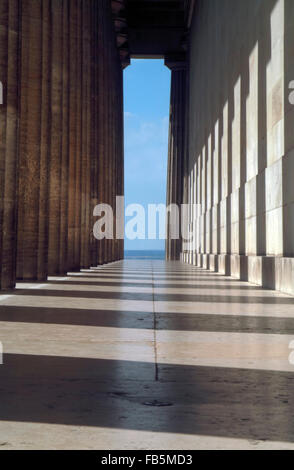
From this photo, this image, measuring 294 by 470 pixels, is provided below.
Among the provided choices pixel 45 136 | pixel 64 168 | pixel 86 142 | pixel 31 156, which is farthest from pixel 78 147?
pixel 31 156

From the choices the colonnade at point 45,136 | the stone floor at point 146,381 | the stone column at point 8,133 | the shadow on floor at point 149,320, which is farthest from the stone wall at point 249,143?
the stone floor at point 146,381

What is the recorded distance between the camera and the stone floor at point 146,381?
273 centimetres

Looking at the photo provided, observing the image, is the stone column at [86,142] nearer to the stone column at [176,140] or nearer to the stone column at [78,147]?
the stone column at [78,147]

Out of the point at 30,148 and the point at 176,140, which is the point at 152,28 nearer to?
the point at 176,140

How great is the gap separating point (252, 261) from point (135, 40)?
41219 millimetres

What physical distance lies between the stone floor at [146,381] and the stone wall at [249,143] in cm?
595

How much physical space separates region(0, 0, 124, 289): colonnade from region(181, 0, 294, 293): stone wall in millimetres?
5401

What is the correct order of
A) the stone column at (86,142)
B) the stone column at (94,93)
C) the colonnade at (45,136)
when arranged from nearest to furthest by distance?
the colonnade at (45,136) < the stone column at (86,142) < the stone column at (94,93)

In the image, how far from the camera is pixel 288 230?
1324 cm

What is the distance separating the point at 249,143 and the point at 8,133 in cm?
871

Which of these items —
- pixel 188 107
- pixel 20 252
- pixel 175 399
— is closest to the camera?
pixel 175 399

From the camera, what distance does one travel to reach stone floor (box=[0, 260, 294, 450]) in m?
2.73

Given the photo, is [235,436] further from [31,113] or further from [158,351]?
[31,113]
